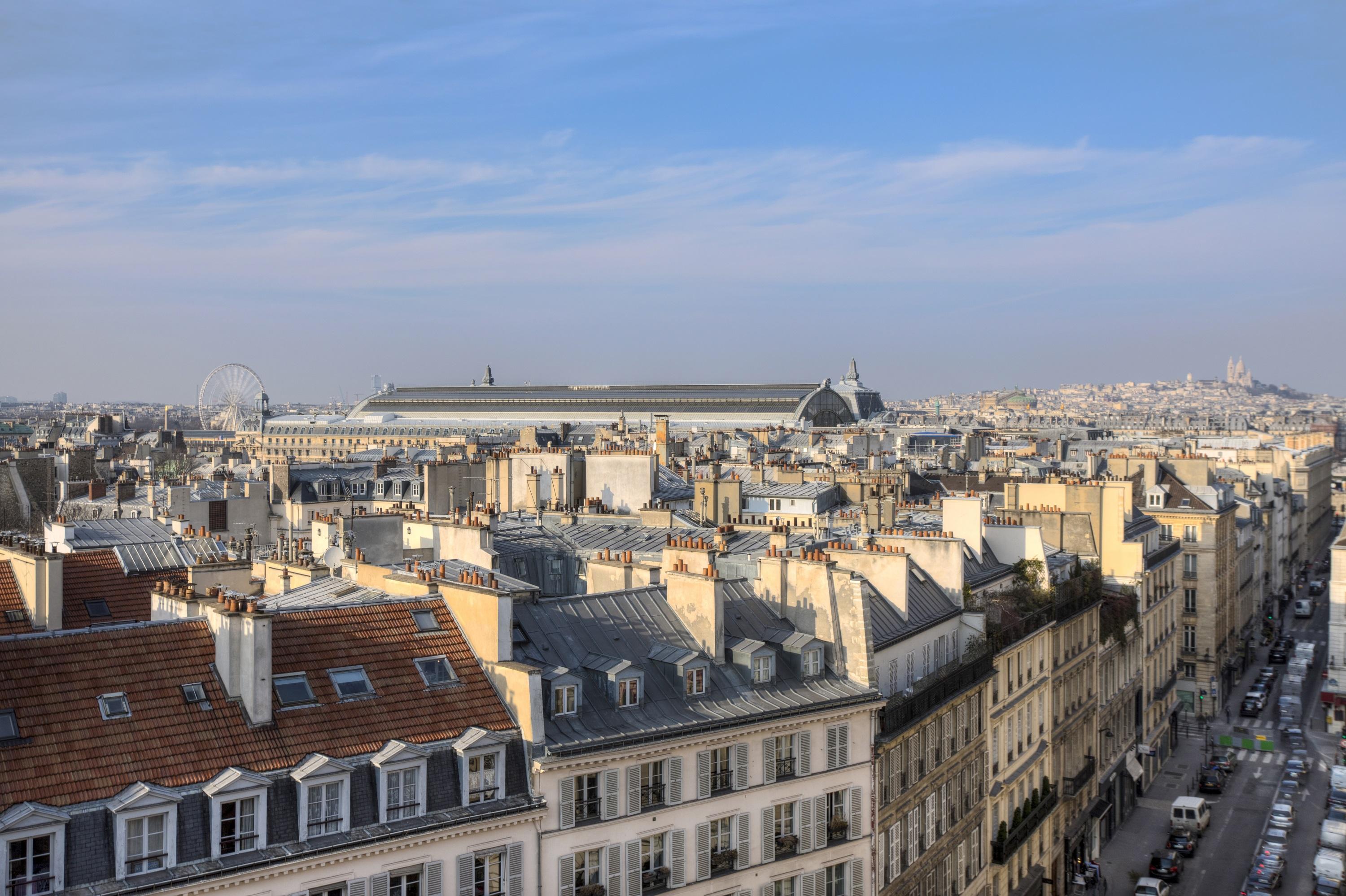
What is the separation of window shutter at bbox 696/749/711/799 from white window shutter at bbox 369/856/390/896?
6.18m

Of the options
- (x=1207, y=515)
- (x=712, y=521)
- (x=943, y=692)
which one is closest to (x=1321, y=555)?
(x=1207, y=515)

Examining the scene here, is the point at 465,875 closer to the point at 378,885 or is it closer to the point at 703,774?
the point at 378,885

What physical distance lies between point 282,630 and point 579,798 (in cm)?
551

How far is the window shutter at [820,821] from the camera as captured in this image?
82.2 ft

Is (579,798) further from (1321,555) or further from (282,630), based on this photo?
(1321,555)

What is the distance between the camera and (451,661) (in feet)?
70.8

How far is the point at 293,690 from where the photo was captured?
64.6 feet

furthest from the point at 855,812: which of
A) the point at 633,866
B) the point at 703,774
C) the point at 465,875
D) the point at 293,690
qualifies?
the point at 293,690

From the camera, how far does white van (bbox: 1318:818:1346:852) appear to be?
144 feet

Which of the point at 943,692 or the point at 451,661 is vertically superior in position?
the point at 451,661

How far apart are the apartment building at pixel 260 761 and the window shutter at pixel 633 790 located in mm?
1900

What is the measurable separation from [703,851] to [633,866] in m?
1.66

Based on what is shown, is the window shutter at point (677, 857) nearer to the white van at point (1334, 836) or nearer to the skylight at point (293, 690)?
the skylight at point (293, 690)

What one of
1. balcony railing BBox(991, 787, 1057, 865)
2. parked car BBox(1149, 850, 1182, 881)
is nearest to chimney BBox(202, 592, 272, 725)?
balcony railing BBox(991, 787, 1057, 865)
